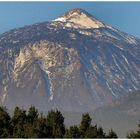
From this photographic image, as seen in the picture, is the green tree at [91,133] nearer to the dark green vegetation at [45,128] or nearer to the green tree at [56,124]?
the dark green vegetation at [45,128]

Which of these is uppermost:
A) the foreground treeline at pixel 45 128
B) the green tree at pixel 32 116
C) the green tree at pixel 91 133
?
the green tree at pixel 32 116

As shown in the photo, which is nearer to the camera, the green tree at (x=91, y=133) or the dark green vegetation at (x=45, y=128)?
the dark green vegetation at (x=45, y=128)

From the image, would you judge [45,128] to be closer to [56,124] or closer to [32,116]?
[56,124]

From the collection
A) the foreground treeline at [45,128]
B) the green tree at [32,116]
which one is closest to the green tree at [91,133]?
the foreground treeline at [45,128]

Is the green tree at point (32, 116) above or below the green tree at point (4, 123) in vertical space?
above

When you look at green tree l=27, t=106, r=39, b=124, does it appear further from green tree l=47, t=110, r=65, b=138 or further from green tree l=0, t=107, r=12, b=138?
green tree l=47, t=110, r=65, b=138

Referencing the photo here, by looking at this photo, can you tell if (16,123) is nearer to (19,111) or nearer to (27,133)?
Result: (19,111)

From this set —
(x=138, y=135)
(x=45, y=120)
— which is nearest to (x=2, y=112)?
(x=45, y=120)

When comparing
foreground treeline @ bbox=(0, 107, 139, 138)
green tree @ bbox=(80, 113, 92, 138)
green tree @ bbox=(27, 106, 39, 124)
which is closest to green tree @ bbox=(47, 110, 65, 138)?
foreground treeline @ bbox=(0, 107, 139, 138)
